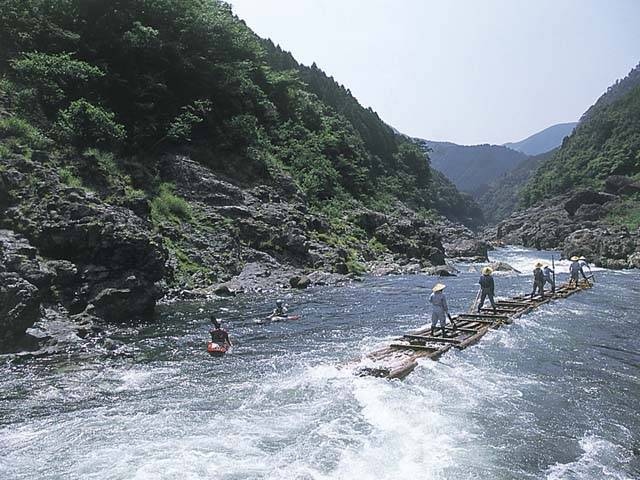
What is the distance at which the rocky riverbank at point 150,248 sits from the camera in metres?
18.2

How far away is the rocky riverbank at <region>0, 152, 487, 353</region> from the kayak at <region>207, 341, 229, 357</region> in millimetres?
4214

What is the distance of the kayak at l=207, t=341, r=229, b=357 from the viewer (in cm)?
1647

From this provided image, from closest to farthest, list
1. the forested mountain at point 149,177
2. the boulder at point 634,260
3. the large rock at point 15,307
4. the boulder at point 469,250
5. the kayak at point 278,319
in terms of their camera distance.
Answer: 1. the large rock at point 15,307
2. the forested mountain at point 149,177
3. the kayak at point 278,319
4. the boulder at point 634,260
5. the boulder at point 469,250

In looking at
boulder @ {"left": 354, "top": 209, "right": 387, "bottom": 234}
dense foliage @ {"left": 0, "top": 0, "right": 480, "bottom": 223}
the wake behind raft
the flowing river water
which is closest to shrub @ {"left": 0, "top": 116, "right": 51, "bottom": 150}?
dense foliage @ {"left": 0, "top": 0, "right": 480, "bottom": 223}

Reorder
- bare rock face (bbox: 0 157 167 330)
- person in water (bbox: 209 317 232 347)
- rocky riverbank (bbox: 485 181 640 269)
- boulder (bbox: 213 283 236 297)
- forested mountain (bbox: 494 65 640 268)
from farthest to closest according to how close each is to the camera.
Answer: forested mountain (bbox: 494 65 640 268), rocky riverbank (bbox: 485 181 640 269), boulder (bbox: 213 283 236 297), bare rock face (bbox: 0 157 167 330), person in water (bbox: 209 317 232 347)

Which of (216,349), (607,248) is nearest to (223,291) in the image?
(216,349)

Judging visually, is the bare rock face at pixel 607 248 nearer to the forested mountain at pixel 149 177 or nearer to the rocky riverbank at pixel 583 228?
the rocky riverbank at pixel 583 228

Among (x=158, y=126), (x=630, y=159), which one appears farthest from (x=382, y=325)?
(x=630, y=159)

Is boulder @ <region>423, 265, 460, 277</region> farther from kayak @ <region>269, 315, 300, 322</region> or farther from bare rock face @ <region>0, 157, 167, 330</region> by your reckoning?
bare rock face @ <region>0, 157, 167, 330</region>

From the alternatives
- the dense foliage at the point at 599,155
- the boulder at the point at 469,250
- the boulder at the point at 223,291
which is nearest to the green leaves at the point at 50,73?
the boulder at the point at 223,291

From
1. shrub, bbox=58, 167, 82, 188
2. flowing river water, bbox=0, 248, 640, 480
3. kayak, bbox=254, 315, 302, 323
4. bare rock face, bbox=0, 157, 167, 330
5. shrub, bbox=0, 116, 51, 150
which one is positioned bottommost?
flowing river water, bbox=0, 248, 640, 480

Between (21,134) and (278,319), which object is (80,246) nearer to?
(278,319)

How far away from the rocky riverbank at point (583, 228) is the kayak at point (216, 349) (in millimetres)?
46924

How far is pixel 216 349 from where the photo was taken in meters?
16.6
